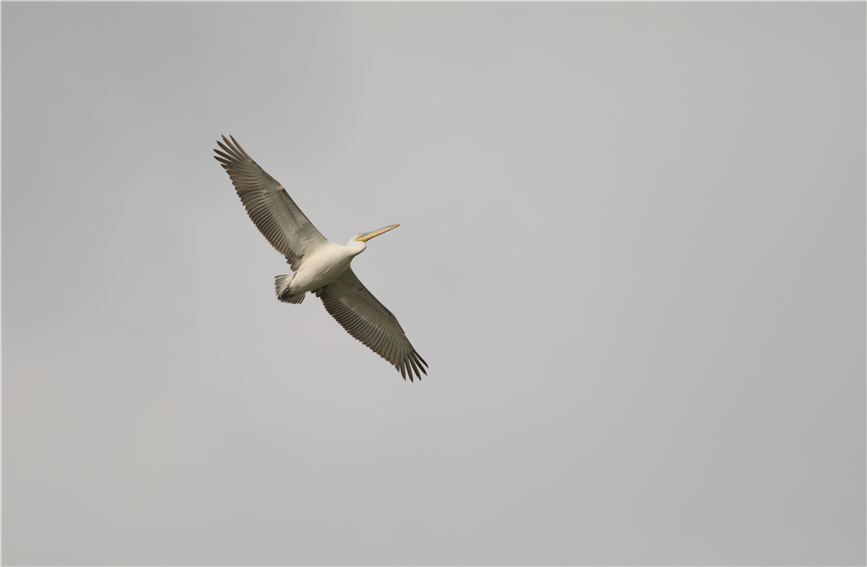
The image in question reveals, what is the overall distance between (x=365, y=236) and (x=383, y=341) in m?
3.22

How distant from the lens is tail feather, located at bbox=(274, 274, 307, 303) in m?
19.4

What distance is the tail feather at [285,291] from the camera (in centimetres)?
1942

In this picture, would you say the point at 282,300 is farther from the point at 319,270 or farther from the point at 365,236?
the point at 365,236

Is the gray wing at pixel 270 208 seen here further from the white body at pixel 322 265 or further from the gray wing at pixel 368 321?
the gray wing at pixel 368 321

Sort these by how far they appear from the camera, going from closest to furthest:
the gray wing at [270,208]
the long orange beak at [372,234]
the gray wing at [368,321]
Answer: the gray wing at [270,208], the long orange beak at [372,234], the gray wing at [368,321]

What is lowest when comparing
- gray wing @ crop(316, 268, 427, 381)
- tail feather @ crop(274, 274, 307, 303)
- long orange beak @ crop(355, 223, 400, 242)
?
tail feather @ crop(274, 274, 307, 303)

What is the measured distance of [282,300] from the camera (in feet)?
64.4

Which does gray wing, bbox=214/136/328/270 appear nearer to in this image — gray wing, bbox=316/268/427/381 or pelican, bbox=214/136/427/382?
pelican, bbox=214/136/427/382

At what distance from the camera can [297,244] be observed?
19.5m

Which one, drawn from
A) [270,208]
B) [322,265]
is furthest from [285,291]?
[270,208]

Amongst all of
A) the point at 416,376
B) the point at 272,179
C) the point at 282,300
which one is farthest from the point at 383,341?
the point at 272,179

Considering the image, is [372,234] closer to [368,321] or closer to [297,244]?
[297,244]

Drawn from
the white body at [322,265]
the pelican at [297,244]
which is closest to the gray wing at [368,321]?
the pelican at [297,244]

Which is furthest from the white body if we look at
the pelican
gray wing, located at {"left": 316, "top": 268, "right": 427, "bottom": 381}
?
gray wing, located at {"left": 316, "top": 268, "right": 427, "bottom": 381}
